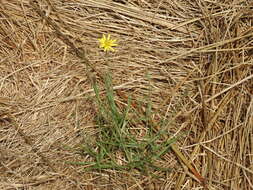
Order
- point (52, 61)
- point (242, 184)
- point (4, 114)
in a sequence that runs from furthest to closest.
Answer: point (52, 61) → point (4, 114) → point (242, 184)

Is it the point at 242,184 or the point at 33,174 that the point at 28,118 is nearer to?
the point at 33,174

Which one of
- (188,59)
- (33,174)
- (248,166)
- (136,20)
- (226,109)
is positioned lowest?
(33,174)

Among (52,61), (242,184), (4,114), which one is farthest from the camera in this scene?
(52,61)

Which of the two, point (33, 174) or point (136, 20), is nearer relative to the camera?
point (33, 174)

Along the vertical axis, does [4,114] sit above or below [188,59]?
below

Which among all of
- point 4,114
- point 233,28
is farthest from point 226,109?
point 4,114

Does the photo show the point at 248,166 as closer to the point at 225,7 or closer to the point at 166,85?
the point at 166,85

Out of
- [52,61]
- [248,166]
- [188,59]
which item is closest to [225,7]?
[188,59]
